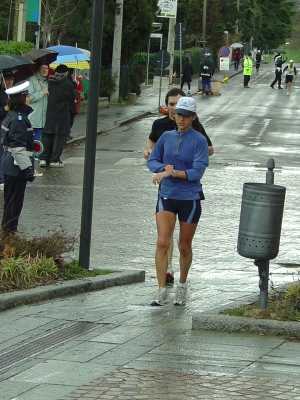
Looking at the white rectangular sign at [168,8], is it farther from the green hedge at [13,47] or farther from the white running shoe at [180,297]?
the white running shoe at [180,297]

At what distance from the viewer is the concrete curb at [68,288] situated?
26.1 feet

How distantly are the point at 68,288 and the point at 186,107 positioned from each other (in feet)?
6.47

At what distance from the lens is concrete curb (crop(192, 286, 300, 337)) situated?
6.90 meters

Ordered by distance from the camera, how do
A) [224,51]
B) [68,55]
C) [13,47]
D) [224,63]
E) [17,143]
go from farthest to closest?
[224,51] → [224,63] → [13,47] → [68,55] → [17,143]

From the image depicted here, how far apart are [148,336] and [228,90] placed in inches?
1680

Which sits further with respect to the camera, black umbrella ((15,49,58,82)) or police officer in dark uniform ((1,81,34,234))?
black umbrella ((15,49,58,82))

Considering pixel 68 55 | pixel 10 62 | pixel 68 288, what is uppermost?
pixel 68 55

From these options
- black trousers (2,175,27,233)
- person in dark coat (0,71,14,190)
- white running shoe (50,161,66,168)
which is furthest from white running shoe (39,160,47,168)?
black trousers (2,175,27,233)

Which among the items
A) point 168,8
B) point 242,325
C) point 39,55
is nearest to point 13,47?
point 39,55

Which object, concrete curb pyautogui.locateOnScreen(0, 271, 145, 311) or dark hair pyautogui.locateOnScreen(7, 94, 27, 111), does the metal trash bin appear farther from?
dark hair pyautogui.locateOnScreen(7, 94, 27, 111)

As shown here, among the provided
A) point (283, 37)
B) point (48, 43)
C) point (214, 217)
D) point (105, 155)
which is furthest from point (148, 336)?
point (283, 37)

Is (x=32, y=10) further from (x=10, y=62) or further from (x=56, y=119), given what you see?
(x=10, y=62)

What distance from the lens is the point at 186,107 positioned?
319 inches

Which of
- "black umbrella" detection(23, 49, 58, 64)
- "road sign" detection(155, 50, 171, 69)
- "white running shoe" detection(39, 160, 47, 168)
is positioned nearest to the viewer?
"black umbrella" detection(23, 49, 58, 64)
